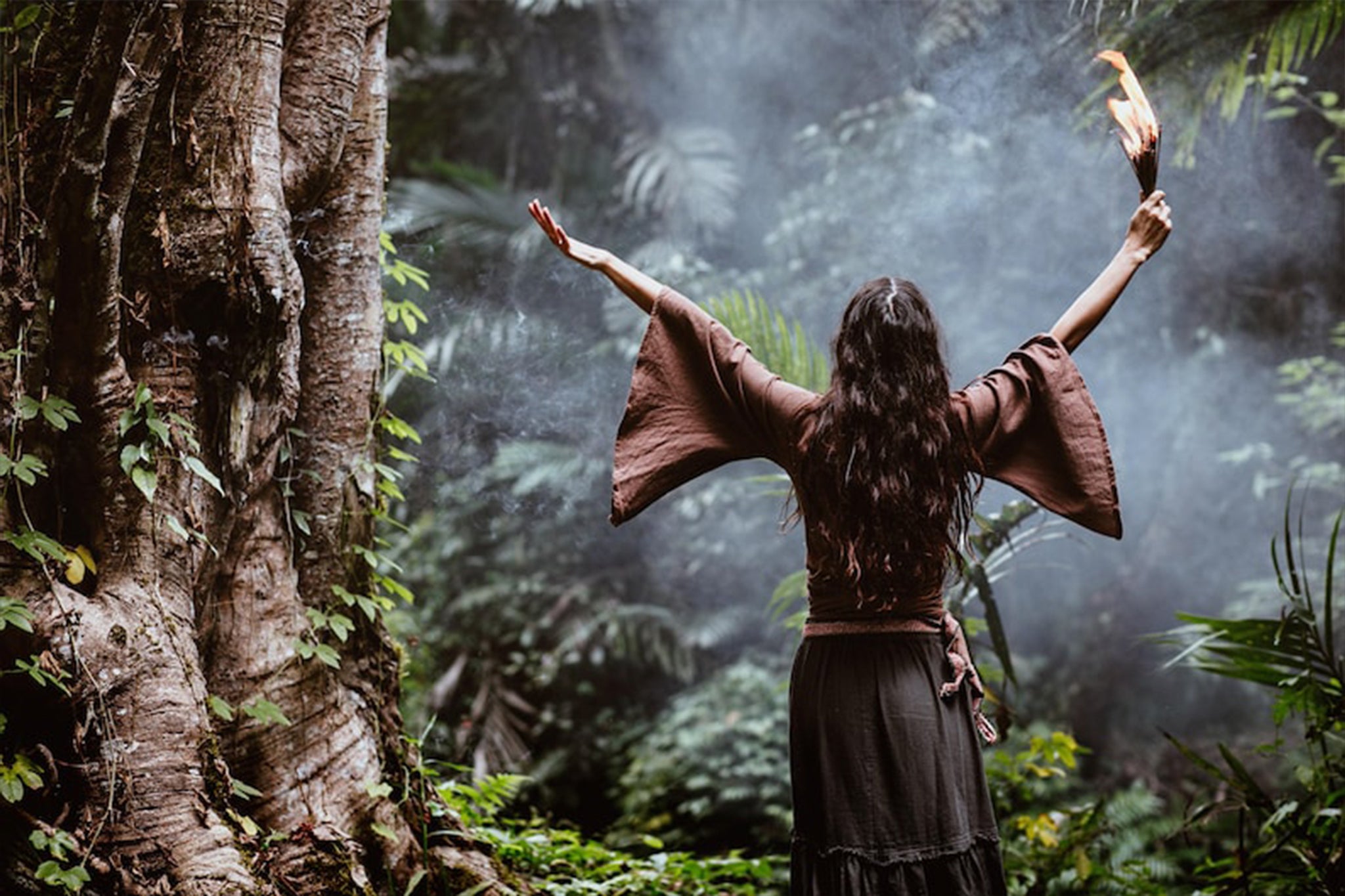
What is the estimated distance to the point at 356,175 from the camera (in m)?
2.93

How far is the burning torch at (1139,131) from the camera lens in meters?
2.39

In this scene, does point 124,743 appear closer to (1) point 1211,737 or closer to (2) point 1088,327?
(2) point 1088,327

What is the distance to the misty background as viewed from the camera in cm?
591

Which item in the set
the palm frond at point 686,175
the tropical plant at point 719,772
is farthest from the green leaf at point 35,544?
the palm frond at point 686,175

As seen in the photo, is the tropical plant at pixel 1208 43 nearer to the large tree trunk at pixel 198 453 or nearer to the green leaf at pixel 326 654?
the large tree trunk at pixel 198 453

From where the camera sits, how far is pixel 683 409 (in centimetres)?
253

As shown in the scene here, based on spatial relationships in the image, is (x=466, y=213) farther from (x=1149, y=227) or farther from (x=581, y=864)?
(x=1149, y=227)

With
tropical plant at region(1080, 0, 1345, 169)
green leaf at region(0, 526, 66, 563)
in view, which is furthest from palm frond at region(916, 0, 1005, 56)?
green leaf at region(0, 526, 66, 563)

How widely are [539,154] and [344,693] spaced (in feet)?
19.5

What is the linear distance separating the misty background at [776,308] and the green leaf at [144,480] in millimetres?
3158

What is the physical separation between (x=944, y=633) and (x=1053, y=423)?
0.51 metres

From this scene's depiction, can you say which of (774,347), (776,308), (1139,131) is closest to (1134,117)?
(1139,131)

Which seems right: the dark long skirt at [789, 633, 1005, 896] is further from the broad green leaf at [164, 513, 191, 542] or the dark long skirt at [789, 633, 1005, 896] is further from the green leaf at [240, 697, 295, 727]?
the broad green leaf at [164, 513, 191, 542]

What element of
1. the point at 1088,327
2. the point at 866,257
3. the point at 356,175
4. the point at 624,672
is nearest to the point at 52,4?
the point at 356,175
